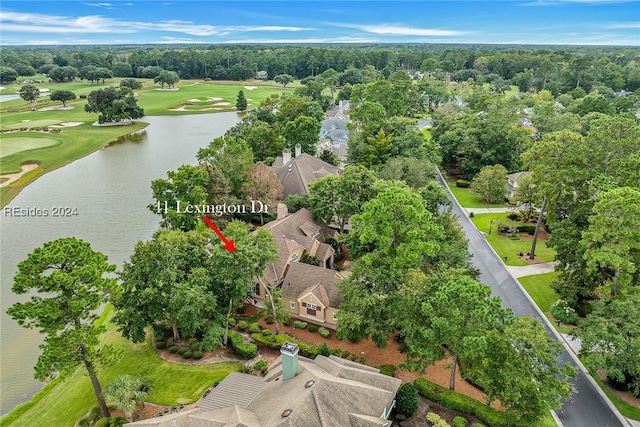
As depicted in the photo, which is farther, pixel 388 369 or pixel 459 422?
pixel 388 369

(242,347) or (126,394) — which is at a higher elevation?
(126,394)

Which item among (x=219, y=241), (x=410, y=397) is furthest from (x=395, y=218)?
(x=219, y=241)

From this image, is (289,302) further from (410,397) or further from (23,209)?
(23,209)

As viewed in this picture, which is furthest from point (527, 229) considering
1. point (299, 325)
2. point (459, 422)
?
point (459, 422)

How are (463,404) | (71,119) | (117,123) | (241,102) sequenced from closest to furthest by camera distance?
(463,404)
(117,123)
(71,119)
(241,102)

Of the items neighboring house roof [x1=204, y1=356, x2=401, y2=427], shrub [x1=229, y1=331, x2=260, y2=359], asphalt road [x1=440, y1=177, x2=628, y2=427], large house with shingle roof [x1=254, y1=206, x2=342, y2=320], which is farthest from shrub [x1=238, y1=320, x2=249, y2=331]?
asphalt road [x1=440, y1=177, x2=628, y2=427]

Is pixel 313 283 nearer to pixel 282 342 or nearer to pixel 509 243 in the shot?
pixel 282 342

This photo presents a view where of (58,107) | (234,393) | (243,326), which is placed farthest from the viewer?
(58,107)

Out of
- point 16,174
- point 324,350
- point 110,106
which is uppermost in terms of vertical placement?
point 110,106
